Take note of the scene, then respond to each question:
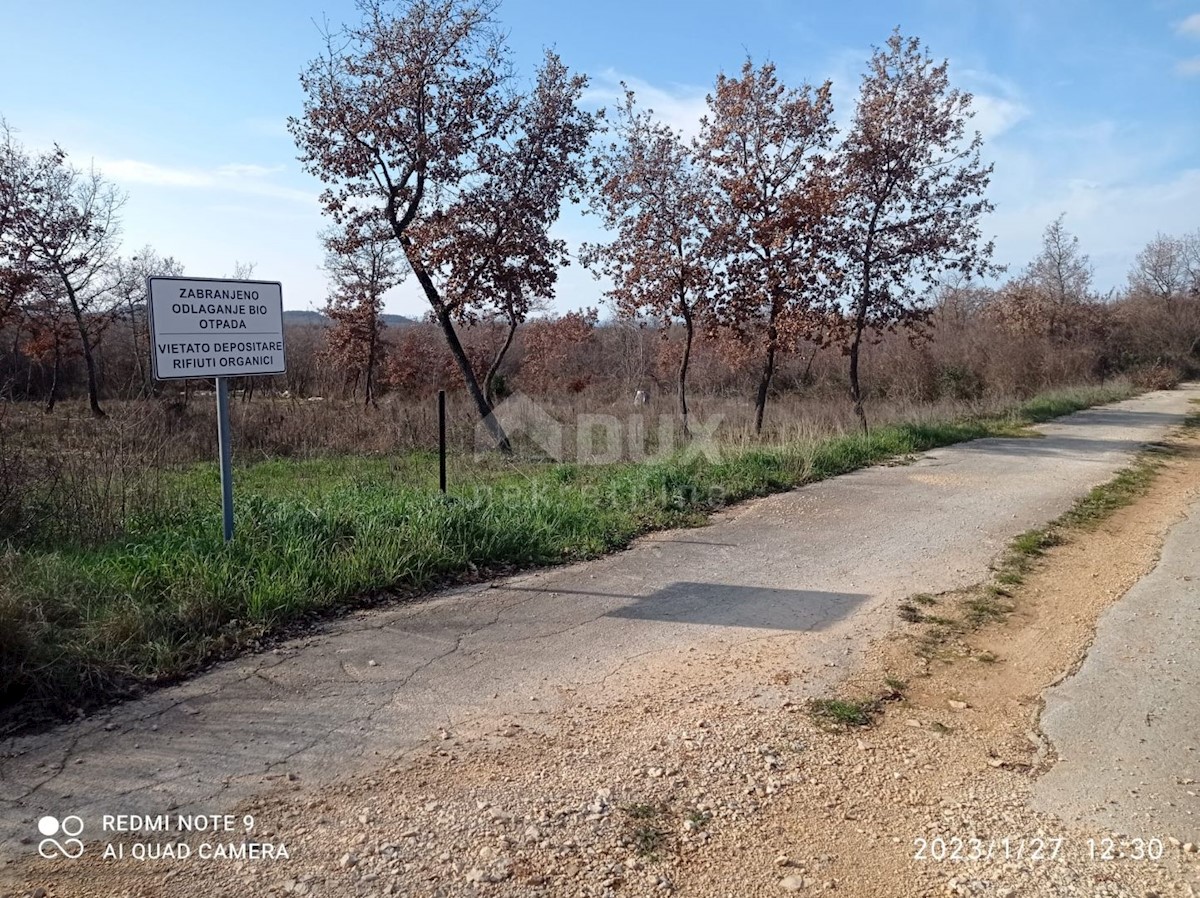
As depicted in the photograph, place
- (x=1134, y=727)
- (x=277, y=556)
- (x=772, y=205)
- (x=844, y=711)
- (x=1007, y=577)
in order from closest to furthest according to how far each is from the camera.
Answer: (x=1134, y=727)
(x=844, y=711)
(x=277, y=556)
(x=1007, y=577)
(x=772, y=205)

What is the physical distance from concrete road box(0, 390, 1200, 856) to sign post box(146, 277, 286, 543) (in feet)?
6.61

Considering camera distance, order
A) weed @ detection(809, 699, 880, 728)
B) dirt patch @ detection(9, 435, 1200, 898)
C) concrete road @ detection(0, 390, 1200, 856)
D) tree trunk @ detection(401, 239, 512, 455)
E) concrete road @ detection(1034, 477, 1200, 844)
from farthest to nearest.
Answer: tree trunk @ detection(401, 239, 512, 455) → weed @ detection(809, 699, 880, 728) → concrete road @ detection(0, 390, 1200, 856) → concrete road @ detection(1034, 477, 1200, 844) → dirt patch @ detection(9, 435, 1200, 898)

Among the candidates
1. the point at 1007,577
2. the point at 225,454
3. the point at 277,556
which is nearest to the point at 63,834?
the point at 277,556

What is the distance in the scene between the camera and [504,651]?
189 inches

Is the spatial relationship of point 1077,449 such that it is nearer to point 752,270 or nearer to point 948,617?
point 752,270

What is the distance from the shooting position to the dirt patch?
9.04ft

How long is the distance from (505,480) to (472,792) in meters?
8.02

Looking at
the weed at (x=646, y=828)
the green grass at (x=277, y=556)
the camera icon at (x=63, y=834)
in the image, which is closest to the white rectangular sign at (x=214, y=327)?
the green grass at (x=277, y=556)

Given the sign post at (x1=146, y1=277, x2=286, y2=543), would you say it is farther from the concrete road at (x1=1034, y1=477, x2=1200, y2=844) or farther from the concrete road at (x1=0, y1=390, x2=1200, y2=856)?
the concrete road at (x1=1034, y1=477, x2=1200, y2=844)

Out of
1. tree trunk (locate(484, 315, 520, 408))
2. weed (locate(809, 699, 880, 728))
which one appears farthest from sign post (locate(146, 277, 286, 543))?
tree trunk (locate(484, 315, 520, 408))

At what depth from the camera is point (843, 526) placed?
806 centimetres
